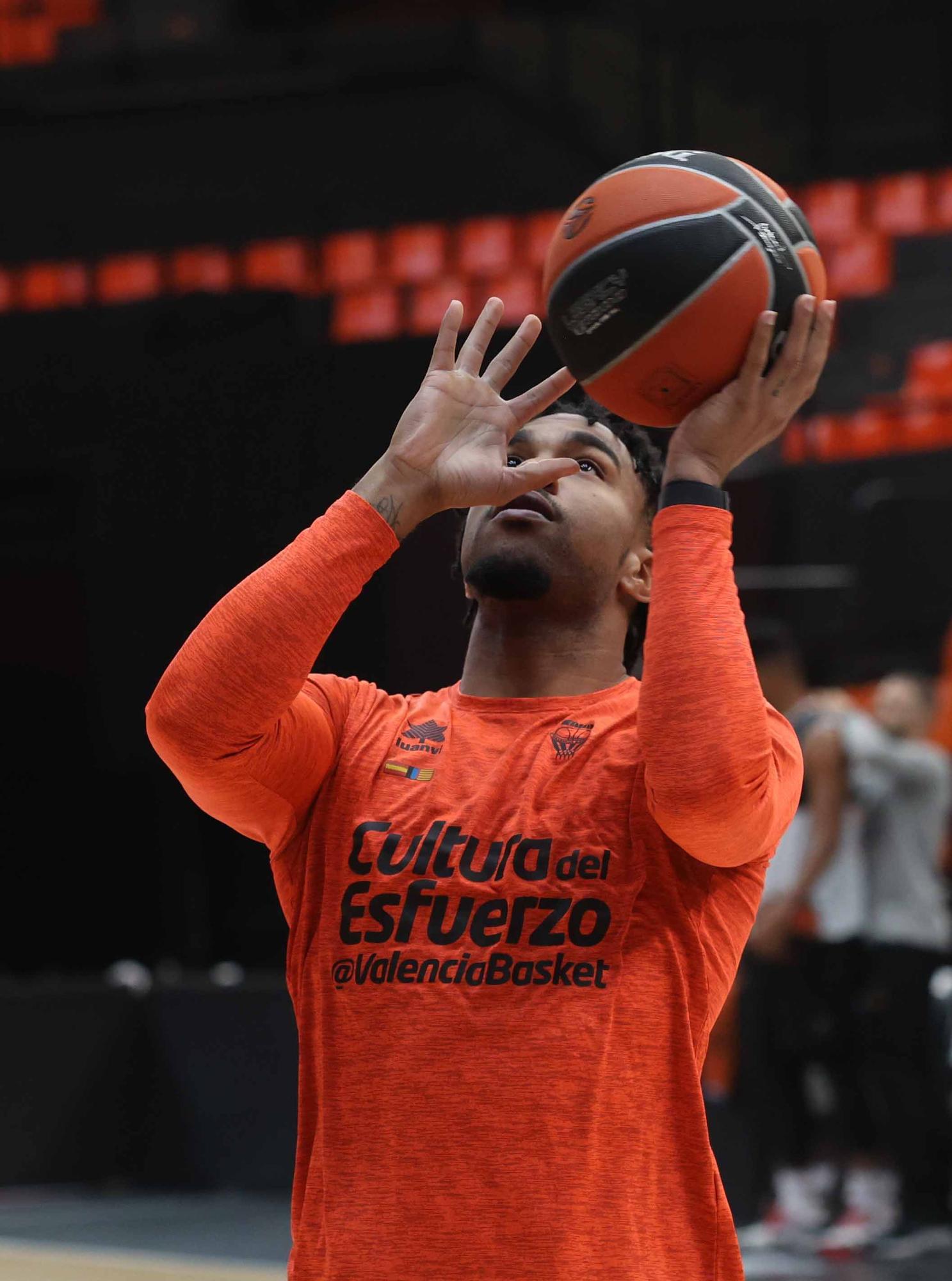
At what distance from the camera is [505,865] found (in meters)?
2.13

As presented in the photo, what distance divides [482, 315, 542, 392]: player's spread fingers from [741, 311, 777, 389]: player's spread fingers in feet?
1.21

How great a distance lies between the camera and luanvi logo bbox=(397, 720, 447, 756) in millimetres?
2293

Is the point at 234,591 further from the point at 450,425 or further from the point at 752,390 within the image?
the point at 752,390

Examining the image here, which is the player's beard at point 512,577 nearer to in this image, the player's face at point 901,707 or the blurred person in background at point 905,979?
the blurred person in background at point 905,979

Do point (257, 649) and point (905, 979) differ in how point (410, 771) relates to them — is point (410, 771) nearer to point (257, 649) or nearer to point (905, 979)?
point (257, 649)

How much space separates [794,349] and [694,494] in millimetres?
208

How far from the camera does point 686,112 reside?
884cm

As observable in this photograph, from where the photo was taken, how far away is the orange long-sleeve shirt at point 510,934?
198 cm

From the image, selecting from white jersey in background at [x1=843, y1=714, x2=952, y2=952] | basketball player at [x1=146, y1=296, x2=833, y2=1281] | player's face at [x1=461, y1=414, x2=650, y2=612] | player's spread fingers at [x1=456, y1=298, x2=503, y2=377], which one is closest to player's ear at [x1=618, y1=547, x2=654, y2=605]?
player's face at [x1=461, y1=414, x2=650, y2=612]

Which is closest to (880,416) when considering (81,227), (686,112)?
(686,112)

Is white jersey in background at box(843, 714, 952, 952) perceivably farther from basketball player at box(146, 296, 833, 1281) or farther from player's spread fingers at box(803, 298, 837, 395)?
player's spread fingers at box(803, 298, 837, 395)

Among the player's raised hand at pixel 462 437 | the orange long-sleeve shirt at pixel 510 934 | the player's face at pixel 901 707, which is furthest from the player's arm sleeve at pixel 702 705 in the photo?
the player's face at pixel 901 707

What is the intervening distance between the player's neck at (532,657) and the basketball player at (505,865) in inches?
2.1

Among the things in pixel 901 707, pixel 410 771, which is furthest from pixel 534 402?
pixel 901 707
